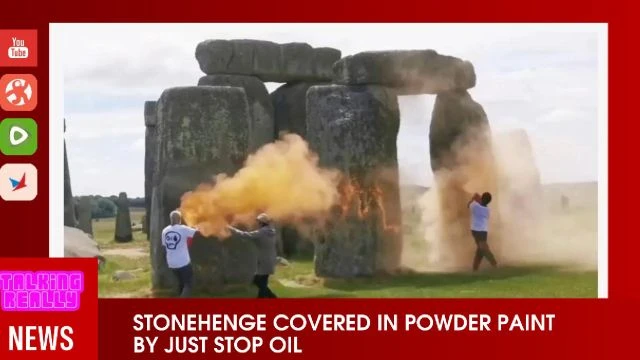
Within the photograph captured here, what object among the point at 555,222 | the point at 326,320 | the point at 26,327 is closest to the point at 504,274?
the point at 555,222

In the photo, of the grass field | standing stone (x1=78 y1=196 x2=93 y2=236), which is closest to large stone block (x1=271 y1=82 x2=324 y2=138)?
the grass field

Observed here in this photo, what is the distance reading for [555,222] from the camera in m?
23.6

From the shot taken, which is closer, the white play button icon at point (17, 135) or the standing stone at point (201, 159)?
the white play button icon at point (17, 135)

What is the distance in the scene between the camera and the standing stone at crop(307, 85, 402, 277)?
1930 cm

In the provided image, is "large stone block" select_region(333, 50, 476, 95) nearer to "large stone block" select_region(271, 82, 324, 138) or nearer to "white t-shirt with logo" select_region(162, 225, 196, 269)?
Result: "white t-shirt with logo" select_region(162, 225, 196, 269)

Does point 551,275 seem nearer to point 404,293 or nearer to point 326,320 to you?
point 404,293

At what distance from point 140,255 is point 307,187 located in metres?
6.73

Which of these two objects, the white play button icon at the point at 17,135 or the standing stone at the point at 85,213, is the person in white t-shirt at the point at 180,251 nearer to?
the white play button icon at the point at 17,135

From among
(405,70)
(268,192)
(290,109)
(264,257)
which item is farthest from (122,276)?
(290,109)

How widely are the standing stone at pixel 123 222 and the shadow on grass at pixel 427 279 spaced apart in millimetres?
12207

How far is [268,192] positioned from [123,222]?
13.1 meters

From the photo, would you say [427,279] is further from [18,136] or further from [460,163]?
[18,136]

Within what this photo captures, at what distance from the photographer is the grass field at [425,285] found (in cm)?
1692

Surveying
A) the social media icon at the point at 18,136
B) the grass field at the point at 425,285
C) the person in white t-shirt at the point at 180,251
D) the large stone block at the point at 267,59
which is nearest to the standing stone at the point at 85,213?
the large stone block at the point at 267,59
